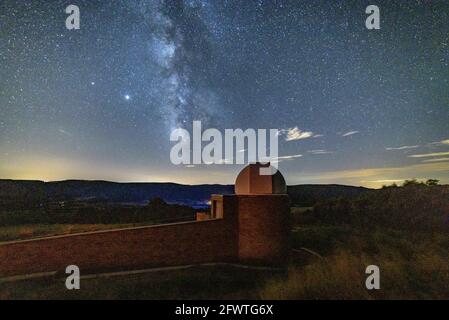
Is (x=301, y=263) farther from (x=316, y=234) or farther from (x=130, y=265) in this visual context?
(x=316, y=234)

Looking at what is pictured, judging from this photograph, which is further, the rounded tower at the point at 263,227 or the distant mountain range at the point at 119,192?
the distant mountain range at the point at 119,192

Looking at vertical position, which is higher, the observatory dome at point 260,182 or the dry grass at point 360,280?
the observatory dome at point 260,182

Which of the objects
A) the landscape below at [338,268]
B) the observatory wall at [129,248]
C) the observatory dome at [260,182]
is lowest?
the landscape below at [338,268]

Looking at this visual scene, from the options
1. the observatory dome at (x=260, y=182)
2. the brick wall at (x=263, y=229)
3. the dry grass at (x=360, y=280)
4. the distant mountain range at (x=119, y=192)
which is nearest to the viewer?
the dry grass at (x=360, y=280)

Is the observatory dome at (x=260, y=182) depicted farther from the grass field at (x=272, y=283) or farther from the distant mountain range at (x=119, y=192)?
the distant mountain range at (x=119, y=192)

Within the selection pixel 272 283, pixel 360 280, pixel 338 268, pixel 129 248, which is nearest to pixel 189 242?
pixel 129 248

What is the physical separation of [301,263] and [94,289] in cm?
811

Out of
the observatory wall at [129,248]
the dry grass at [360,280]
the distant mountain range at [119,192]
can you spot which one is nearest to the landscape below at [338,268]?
the dry grass at [360,280]

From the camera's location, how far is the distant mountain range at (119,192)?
2280 inches

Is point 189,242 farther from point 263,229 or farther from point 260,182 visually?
point 260,182

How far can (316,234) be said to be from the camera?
21625 mm

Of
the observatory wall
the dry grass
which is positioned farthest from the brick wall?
the dry grass

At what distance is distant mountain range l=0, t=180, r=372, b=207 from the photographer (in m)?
57.9

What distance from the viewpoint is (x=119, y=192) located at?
7012 centimetres
